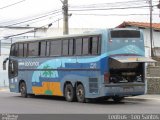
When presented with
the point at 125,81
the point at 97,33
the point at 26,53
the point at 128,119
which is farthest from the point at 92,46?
the point at 128,119

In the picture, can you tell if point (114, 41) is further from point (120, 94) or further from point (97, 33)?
point (120, 94)

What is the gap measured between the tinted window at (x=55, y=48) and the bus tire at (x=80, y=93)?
246cm

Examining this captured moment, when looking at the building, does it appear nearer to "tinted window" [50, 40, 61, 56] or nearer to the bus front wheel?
the bus front wheel

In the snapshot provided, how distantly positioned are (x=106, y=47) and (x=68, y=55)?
2991 millimetres

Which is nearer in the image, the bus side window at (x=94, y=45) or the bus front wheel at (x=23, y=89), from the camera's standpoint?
the bus side window at (x=94, y=45)

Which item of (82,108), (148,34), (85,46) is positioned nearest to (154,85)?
(85,46)

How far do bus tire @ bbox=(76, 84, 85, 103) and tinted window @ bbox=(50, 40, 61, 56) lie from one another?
246 cm

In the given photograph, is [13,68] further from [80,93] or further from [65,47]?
[80,93]

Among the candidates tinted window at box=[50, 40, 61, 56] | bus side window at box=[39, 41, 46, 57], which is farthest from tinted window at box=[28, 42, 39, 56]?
tinted window at box=[50, 40, 61, 56]

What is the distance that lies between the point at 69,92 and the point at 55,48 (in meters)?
2.61

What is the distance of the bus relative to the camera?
25.3 m

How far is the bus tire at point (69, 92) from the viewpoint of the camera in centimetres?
2736

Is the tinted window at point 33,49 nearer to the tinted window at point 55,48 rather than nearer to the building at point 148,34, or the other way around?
the tinted window at point 55,48

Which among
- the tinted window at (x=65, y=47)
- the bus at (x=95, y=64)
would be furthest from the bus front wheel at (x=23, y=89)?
the tinted window at (x=65, y=47)
